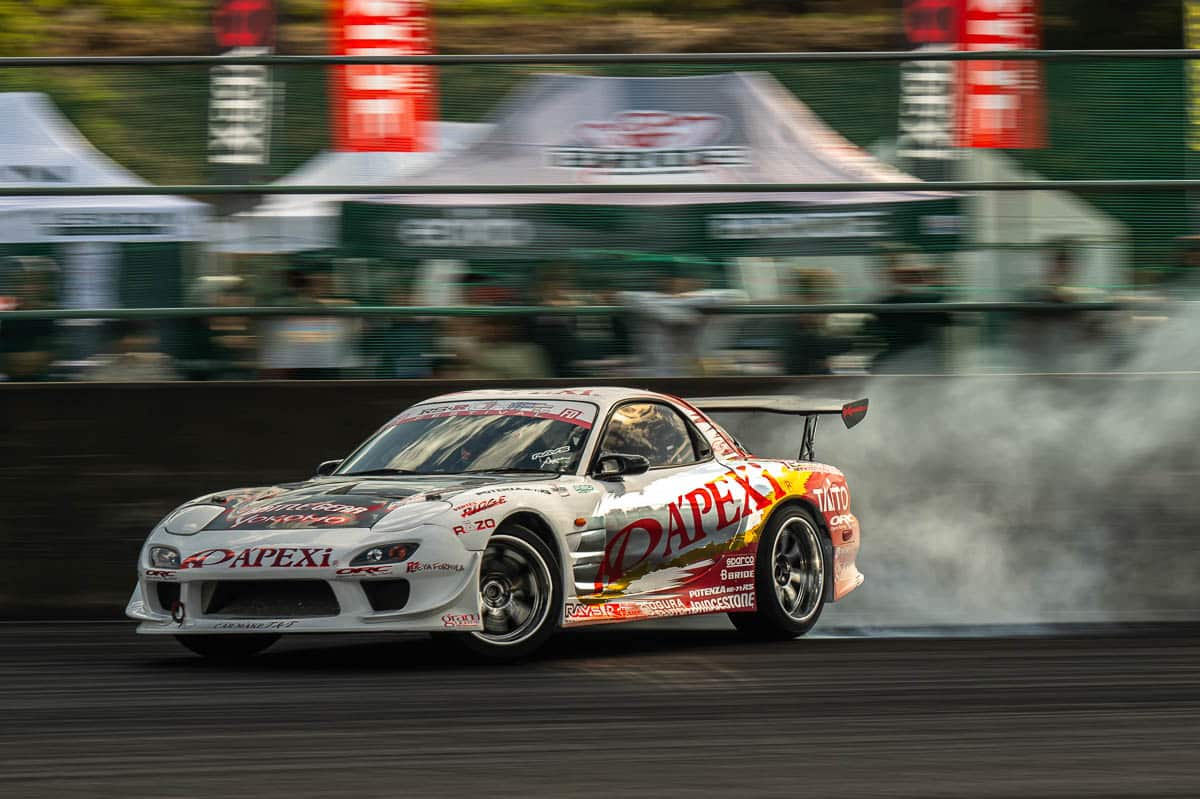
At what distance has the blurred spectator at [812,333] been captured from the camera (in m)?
12.8

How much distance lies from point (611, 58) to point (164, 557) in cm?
583

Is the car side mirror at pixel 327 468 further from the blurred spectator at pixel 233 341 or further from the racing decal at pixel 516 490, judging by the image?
the blurred spectator at pixel 233 341

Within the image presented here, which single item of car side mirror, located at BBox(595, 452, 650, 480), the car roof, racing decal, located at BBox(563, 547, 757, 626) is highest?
the car roof

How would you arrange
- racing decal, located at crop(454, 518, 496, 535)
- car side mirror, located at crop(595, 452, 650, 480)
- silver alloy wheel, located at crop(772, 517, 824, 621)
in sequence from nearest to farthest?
racing decal, located at crop(454, 518, 496, 535) → car side mirror, located at crop(595, 452, 650, 480) → silver alloy wheel, located at crop(772, 517, 824, 621)

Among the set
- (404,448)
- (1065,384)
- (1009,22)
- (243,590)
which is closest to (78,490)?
(404,448)

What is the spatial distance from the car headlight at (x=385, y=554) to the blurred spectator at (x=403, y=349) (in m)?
4.58

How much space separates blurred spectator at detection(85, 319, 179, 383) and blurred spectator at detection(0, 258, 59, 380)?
35 centimetres

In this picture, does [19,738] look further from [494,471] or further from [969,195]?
[969,195]

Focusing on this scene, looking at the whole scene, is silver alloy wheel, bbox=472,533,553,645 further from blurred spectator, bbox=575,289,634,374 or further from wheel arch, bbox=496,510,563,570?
blurred spectator, bbox=575,289,634,374

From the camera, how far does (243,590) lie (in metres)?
8.34

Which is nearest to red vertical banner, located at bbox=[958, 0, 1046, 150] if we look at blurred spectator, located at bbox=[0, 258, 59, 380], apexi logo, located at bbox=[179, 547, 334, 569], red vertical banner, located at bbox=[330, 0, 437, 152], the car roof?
red vertical banner, located at bbox=[330, 0, 437, 152]

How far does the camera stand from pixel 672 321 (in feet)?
42.0

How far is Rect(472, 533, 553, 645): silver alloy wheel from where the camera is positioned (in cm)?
841

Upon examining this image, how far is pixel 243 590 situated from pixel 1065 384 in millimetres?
6547
